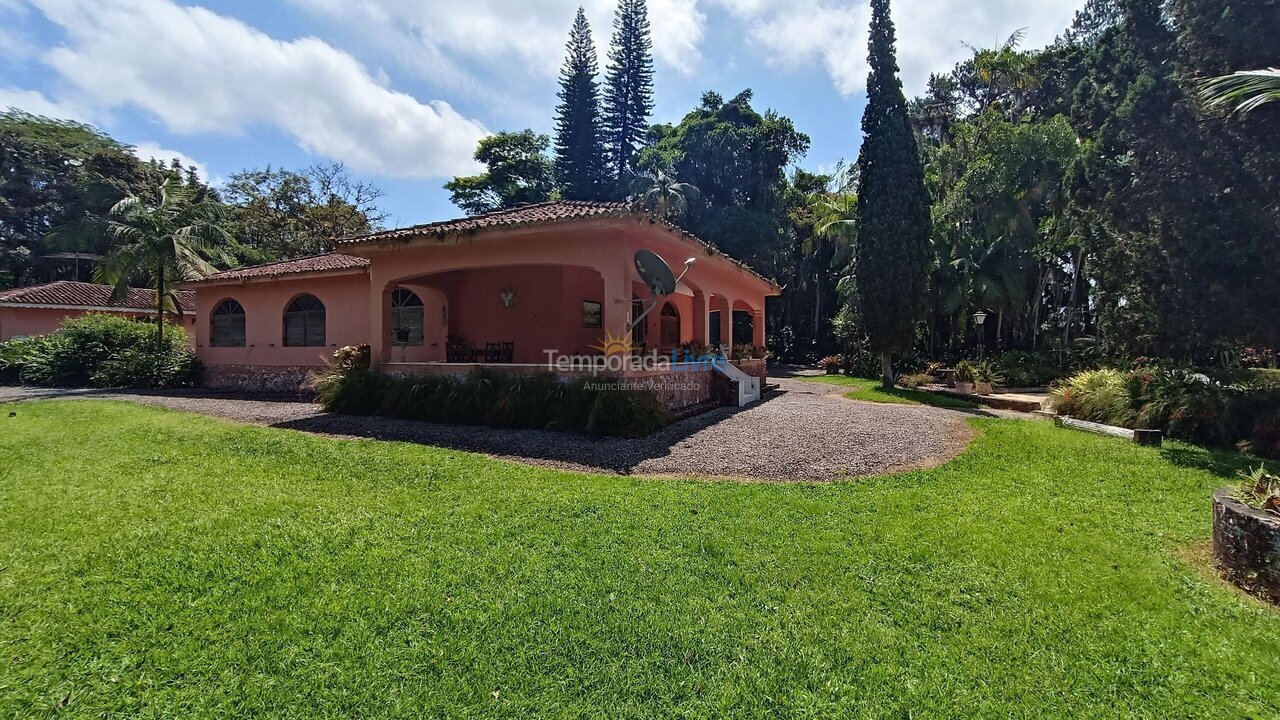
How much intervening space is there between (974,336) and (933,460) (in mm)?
21269

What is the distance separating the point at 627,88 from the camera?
108 ft

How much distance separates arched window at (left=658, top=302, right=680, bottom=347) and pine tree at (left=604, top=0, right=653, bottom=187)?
64.0 ft

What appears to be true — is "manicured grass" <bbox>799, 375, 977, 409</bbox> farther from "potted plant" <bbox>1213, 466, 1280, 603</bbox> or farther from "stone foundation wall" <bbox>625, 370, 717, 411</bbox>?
"potted plant" <bbox>1213, 466, 1280, 603</bbox>

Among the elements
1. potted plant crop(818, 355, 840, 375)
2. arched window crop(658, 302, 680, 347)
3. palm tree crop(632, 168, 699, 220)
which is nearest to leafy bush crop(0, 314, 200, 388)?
arched window crop(658, 302, 680, 347)

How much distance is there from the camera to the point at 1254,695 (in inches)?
90.9

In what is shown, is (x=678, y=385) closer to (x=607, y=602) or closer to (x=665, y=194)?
(x=607, y=602)

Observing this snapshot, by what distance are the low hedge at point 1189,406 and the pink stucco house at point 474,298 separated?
796 centimetres

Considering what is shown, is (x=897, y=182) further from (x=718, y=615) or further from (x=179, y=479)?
(x=179, y=479)

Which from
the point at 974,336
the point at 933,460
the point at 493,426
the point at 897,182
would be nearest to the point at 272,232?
the point at 493,426

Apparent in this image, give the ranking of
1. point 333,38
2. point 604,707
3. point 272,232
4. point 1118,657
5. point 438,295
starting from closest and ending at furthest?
point 604,707 → point 1118,657 → point 333,38 → point 438,295 → point 272,232

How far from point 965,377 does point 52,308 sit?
3634 cm

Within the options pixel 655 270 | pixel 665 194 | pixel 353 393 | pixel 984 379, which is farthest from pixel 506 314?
pixel 665 194

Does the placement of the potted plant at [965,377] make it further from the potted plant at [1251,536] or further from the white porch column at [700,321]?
the potted plant at [1251,536]

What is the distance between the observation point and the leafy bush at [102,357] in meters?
15.3
